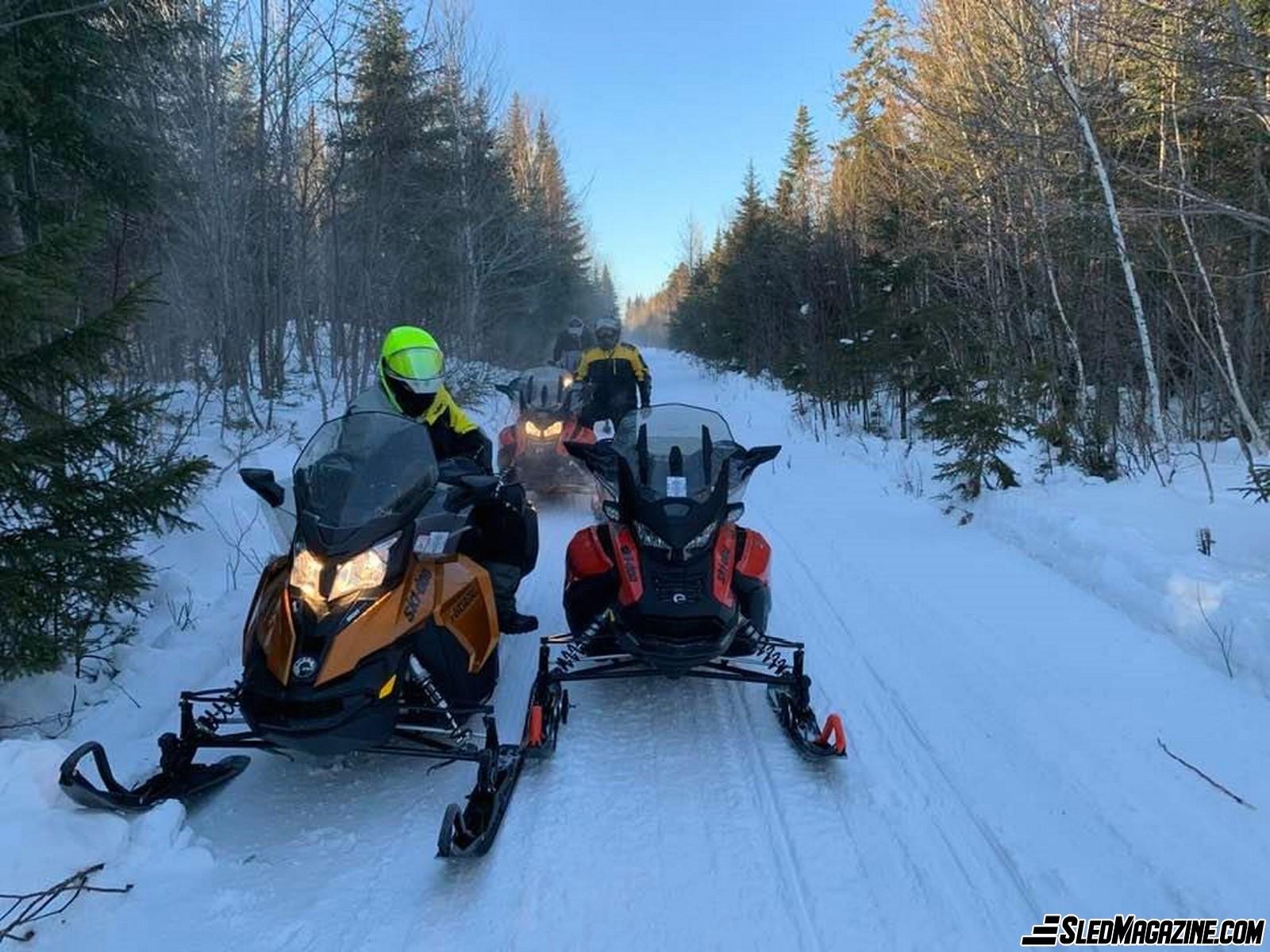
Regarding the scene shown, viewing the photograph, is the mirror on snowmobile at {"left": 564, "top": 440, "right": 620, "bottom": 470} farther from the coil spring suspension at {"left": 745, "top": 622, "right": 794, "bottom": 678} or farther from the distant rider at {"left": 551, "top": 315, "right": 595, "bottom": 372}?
the distant rider at {"left": 551, "top": 315, "right": 595, "bottom": 372}

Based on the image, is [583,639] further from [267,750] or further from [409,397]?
[409,397]

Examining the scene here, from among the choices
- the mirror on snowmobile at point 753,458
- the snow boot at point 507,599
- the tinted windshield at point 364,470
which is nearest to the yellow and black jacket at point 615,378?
the snow boot at point 507,599

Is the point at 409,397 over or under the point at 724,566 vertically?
over

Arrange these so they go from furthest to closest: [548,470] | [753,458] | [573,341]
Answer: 1. [573,341]
2. [548,470]
3. [753,458]

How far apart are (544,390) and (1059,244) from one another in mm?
7911

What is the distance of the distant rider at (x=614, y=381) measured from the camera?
9.21 metres

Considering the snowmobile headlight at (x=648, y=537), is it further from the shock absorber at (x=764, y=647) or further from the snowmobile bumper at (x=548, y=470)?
the snowmobile bumper at (x=548, y=470)

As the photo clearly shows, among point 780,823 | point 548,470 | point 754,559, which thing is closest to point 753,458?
point 754,559

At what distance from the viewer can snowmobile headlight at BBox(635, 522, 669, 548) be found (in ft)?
12.9

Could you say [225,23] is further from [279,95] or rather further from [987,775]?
[987,775]

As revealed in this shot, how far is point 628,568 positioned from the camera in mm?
3902

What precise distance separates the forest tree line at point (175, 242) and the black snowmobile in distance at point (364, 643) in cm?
95

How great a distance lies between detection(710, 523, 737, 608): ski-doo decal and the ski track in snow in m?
0.65

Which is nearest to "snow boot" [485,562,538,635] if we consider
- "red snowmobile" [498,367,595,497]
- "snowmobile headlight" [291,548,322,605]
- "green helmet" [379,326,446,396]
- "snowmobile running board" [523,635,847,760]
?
"snowmobile running board" [523,635,847,760]
